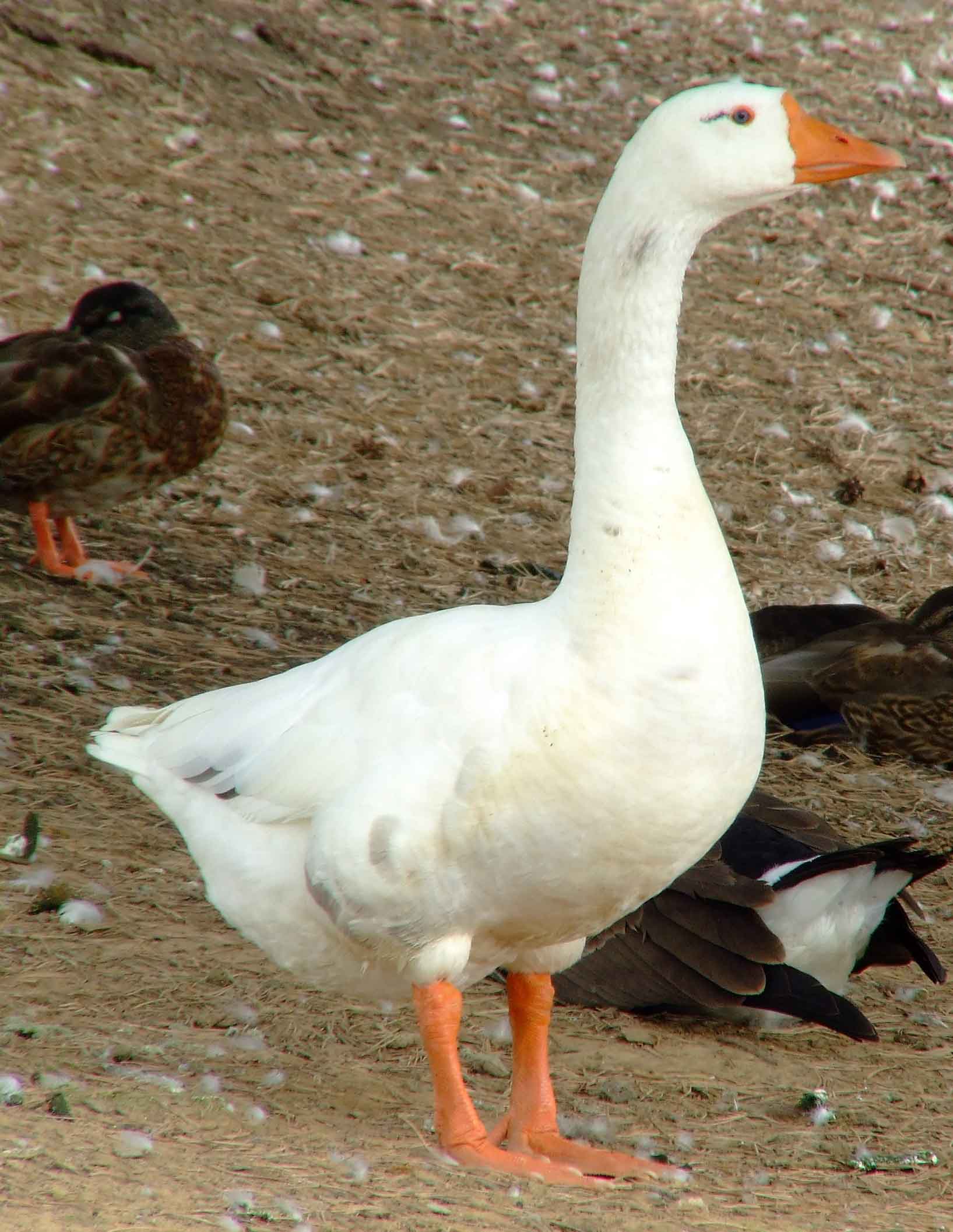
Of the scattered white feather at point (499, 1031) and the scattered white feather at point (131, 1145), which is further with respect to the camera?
the scattered white feather at point (499, 1031)

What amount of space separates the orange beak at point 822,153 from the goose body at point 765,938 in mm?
1935

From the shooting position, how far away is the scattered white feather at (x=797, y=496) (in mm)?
7844

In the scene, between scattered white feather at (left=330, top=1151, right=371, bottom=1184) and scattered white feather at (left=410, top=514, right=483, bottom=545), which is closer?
scattered white feather at (left=330, top=1151, right=371, bottom=1184)

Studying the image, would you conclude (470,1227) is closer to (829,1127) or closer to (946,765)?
(829,1127)

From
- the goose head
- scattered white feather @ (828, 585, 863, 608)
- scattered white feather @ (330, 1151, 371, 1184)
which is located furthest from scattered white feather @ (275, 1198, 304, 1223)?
scattered white feather @ (828, 585, 863, 608)

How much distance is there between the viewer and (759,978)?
4152mm

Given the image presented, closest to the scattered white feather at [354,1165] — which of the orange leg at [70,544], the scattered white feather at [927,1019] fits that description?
the scattered white feather at [927,1019]

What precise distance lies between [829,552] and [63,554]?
3.57m

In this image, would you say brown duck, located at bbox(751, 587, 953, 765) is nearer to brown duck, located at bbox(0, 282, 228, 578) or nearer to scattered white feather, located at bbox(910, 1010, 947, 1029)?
scattered white feather, located at bbox(910, 1010, 947, 1029)

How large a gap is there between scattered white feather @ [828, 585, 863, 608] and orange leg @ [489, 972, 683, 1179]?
13.3 ft

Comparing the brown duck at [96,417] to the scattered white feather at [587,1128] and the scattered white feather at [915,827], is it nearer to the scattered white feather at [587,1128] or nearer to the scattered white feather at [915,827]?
the scattered white feather at [915,827]

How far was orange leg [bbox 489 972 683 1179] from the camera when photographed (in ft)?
11.1

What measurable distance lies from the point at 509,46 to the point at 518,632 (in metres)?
9.60

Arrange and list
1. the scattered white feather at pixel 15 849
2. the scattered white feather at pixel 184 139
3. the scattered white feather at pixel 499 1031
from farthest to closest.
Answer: the scattered white feather at pixel 184 139 → the scattered white feather at pixel 15 849 → the scattered white feather at pixel 499 1031
